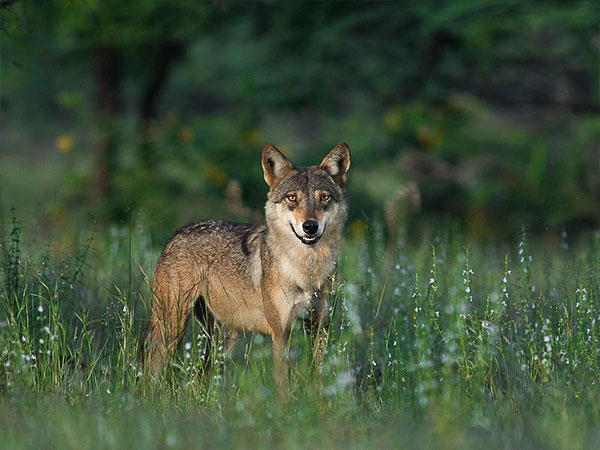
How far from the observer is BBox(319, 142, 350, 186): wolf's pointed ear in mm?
6449

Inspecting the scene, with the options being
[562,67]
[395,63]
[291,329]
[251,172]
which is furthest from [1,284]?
[562,67]

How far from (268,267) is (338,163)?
0.98 meters

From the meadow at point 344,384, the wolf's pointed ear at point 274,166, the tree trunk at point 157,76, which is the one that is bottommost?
the meadow at point 344,384

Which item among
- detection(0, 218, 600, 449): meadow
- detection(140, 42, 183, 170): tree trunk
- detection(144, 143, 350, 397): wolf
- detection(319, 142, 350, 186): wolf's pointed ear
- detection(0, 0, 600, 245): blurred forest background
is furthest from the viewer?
detection(140, 42, 183, 170): tree trunk

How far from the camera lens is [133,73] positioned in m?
19.1

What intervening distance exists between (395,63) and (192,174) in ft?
13.0

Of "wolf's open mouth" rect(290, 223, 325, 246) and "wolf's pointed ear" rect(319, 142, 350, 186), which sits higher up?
"wolf's pointed ear" rect(319, 142, 350, 186)

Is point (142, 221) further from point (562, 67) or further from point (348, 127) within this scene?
point (562, 67)

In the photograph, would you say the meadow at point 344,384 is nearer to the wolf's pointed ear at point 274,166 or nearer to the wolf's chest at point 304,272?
the wolf's chest at point 304,272

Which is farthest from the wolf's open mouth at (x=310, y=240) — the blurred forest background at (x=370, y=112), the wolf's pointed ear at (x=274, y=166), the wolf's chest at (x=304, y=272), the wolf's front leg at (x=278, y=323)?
the blurred forest background at (x=370, y=112)

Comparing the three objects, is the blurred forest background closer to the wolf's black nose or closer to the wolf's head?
the wolf's head

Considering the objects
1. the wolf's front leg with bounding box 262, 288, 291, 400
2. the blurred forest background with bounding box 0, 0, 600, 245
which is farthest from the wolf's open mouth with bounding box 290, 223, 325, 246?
the blurred forest background with bounding box 0, 0, 600, 245

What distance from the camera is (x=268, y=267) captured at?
20.6 ft

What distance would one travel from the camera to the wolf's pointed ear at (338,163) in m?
6.45
